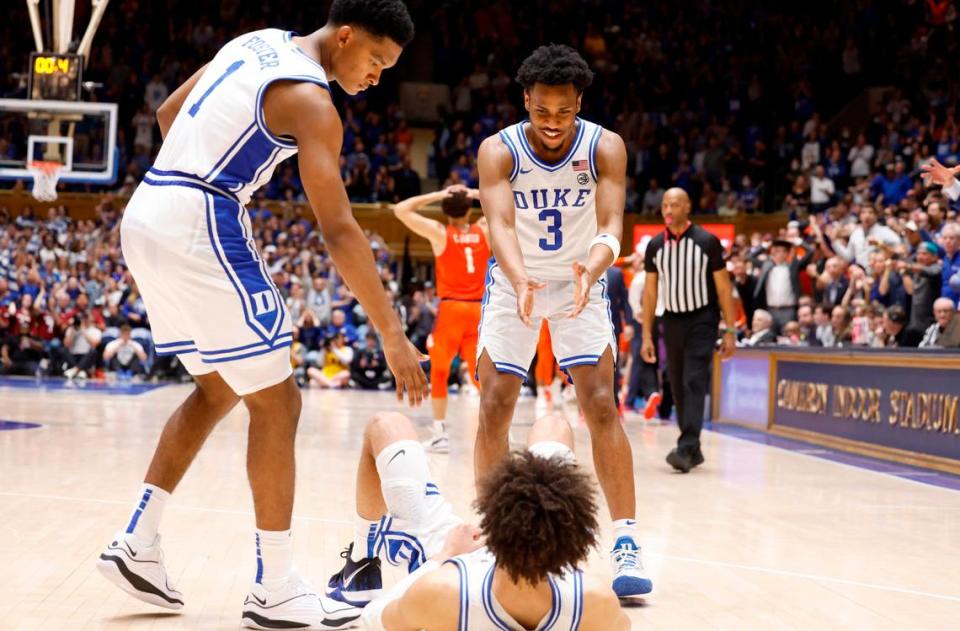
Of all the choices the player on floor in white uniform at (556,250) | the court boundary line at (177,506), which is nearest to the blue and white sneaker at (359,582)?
the player on floor in white uniform at (556,250)

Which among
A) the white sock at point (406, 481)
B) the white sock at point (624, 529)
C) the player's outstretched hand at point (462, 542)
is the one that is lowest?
the white sock at point (624, 529)

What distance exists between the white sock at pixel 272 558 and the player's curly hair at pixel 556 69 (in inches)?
74.9

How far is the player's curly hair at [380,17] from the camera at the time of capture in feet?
11.4

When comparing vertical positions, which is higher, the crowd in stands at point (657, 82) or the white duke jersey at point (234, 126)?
the crowd in stands at point (657, 82)

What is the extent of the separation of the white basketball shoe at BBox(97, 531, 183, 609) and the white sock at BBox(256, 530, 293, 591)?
0.35 meters

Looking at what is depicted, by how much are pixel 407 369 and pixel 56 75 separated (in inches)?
509

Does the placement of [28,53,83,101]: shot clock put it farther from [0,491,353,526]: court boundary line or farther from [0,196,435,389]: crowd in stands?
[0,491,353,526]: court boundary line

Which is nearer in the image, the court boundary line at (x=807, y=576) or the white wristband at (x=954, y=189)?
the court boundary line at (x=807, y=576)

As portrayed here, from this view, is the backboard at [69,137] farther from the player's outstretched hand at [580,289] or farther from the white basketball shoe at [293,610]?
the white basketball shoe at [293,610]

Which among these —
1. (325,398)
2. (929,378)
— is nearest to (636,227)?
(325,398)

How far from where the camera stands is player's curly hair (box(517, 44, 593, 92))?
170 inches

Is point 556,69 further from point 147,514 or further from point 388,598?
point 388,598

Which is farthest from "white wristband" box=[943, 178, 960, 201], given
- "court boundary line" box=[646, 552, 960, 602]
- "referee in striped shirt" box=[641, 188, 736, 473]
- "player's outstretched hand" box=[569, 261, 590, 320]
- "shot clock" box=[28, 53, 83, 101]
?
"shot clock" box=[28, 53, 83, 101]

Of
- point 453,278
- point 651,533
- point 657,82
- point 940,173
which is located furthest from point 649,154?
point 651,533
